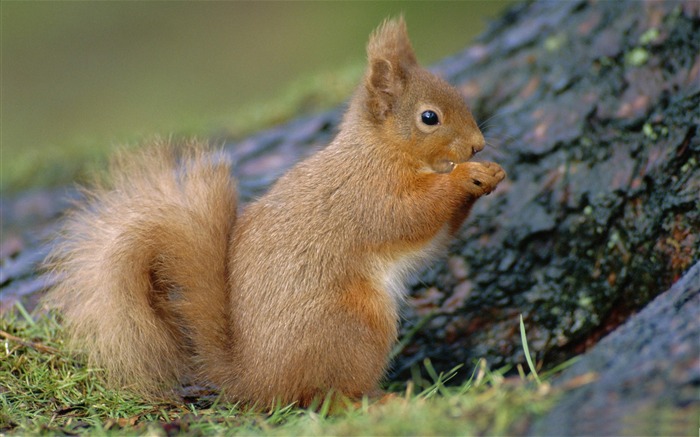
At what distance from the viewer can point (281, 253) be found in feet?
8.27

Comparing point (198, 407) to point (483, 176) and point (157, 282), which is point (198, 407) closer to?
point (157, 282)

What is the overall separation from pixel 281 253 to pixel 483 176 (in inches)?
27.2

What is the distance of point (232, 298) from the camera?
2.53m

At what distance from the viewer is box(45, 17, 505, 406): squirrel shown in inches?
95.7

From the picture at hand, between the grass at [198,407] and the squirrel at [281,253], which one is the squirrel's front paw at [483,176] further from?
the grass at [198,407]

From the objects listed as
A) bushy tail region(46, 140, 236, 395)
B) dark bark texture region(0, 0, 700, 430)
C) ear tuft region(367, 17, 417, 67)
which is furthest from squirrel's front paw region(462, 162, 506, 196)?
bushy tail region(46, 140, 236, 395)

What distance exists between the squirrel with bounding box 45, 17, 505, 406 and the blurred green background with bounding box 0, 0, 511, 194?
5.05 metres

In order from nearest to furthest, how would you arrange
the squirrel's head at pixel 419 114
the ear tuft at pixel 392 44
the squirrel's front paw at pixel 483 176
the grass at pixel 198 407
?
the grass at pixel 198 407
the squirrel's front paw at pixel 483 176
the squirrel's head at pixel 419 114
the ear tuft at pixel 392 44

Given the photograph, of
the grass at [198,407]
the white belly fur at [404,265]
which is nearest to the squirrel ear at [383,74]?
the white belly fur at [404,265]

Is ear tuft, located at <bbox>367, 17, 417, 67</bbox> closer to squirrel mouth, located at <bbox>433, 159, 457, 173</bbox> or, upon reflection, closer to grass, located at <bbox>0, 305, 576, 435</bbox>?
squirrel mouth, located at <bbox>433, 159, 457, 173</bbox>

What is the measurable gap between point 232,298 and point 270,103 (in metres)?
2.56

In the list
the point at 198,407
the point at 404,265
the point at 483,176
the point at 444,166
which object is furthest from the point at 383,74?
the point at 198,407

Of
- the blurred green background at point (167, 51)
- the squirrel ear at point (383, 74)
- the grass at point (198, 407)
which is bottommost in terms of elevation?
the grass at point (198, 407)

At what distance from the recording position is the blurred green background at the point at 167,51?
842 cm
